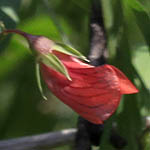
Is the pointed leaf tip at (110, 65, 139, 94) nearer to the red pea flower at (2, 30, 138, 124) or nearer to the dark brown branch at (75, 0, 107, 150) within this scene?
the red pea flower at (2, 30, 138, 124)

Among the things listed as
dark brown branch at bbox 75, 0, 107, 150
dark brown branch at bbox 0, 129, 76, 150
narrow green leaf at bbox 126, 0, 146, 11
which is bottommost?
dark brown branch at bbox 0, 129, 76, 150

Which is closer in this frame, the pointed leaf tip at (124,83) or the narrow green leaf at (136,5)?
the pointed leaf tip at (124,83)

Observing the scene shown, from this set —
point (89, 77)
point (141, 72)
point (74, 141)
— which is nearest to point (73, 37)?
point (74, 141)

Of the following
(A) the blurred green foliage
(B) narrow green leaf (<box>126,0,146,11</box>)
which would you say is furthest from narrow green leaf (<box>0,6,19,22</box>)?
(B) narrow green leaf (<box>126,0,146,11</box>)

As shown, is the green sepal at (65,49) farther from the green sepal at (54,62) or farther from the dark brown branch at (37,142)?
the dark brown branch at (37,142)

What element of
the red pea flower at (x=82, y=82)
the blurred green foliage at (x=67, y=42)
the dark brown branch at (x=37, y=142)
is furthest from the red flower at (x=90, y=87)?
the dark brown branch at (x=37, y=142)

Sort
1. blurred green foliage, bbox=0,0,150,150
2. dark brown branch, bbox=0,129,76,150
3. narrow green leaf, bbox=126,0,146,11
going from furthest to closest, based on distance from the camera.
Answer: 1. dark brown branch, bbox=0,129,76,150
2. blurred green foliage, bbox=0,0,150,150
3. narrow green leaf, bbox=126,0,146,11

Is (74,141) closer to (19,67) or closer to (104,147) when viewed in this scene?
(104,147)
